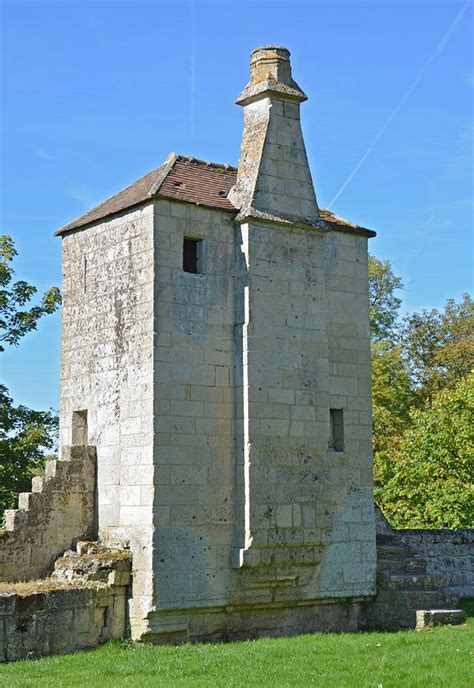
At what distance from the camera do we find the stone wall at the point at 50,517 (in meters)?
14.7

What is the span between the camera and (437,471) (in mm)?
24672

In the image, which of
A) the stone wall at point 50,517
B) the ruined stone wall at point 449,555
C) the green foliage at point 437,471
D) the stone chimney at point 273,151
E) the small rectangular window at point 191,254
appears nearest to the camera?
the stone wall at point 50,517

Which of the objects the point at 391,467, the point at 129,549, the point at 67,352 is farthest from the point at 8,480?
the point at 391,467

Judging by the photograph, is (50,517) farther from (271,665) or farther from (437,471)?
(437,471)

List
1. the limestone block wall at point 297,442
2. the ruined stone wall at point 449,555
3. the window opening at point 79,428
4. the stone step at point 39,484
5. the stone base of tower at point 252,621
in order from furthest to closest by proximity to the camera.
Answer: the ruined stone wall at point 449,555
the window opening at point 79,428
the stone step at point 39,484
the limestone block wall at point 297,442
the stone base of tower at point 252,621

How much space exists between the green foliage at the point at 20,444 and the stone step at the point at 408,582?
798 centimetres

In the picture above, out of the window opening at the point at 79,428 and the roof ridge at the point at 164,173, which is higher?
the roof ridge at the point at 164,173

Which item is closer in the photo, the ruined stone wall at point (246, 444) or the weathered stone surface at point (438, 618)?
A: the ruined stone wall at point (246, 444)

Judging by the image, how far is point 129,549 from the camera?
47.2 ft

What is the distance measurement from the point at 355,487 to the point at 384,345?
67.0 feet

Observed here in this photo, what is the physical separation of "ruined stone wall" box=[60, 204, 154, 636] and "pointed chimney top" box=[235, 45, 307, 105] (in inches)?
111

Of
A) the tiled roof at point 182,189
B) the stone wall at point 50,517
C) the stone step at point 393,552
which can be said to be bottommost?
the stone step at point 393,552

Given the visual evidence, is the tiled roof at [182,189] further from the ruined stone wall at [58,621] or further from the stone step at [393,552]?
the ruined stone wall at [58,621]

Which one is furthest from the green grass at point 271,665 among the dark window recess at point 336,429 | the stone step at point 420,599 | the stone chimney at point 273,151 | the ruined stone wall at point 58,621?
the stone chimney at point 273,151
